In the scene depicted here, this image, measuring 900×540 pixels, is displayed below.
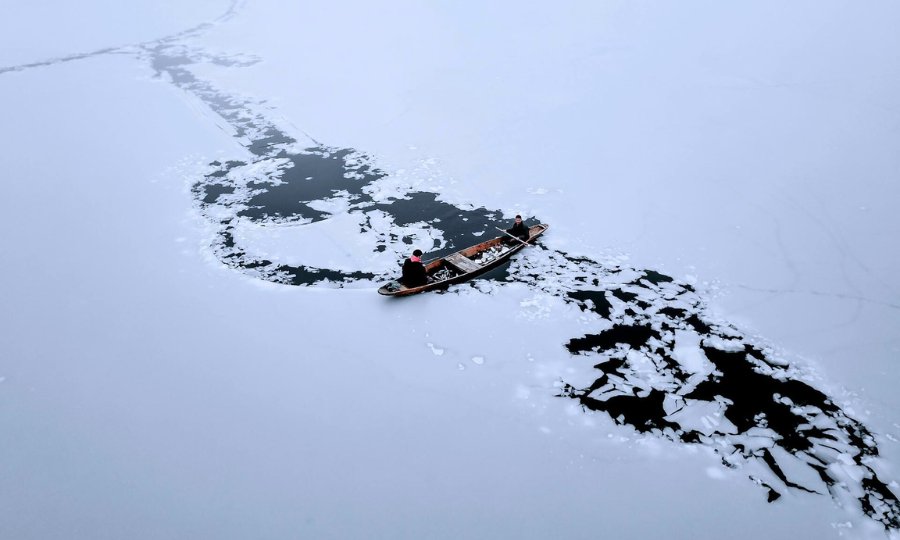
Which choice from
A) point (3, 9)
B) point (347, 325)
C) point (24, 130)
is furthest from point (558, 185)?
point (3, 9)

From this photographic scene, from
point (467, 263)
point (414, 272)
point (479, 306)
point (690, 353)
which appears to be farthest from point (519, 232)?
point (690, 353)

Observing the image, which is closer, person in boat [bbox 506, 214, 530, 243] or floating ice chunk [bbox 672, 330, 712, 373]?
floating ice chunk [bbox 672, 330, 712, 373]

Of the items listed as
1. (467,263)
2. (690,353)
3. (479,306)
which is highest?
(690,353)

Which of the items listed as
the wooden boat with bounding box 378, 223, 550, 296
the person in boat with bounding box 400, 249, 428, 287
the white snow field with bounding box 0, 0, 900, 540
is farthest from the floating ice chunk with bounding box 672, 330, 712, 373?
the person in boat with bounding box 400, 249, 428, 287

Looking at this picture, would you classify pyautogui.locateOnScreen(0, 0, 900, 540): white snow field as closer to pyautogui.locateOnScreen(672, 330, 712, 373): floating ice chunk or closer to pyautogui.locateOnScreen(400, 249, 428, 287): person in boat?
pyautogui.locateOnScreen(672, 330, 712, 373): floating ice chunk

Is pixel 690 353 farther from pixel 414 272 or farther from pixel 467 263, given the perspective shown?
pixel 414 272

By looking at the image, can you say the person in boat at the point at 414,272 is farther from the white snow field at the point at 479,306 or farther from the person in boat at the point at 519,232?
the person in boat at the point at 519,232

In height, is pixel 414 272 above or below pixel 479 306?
above
